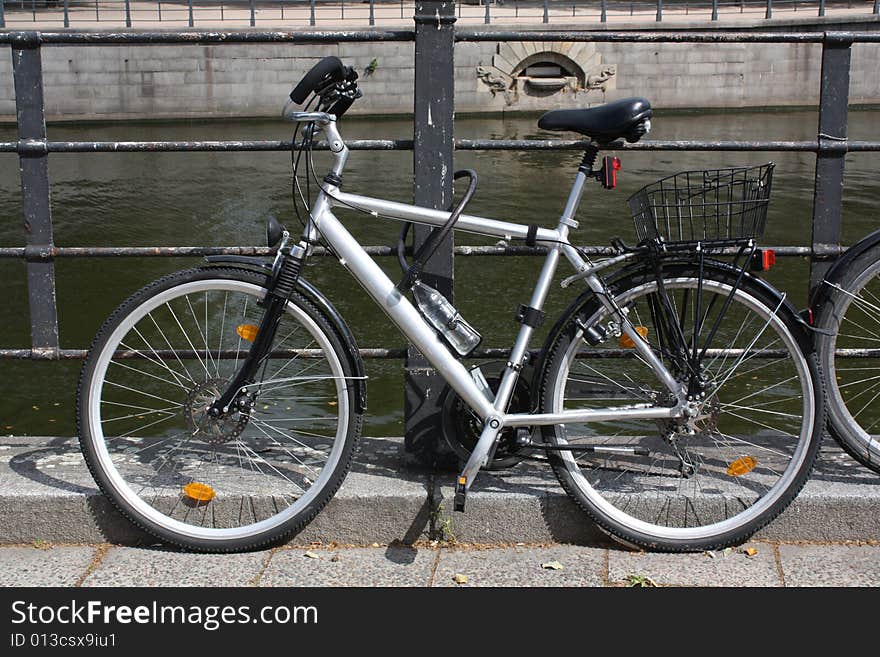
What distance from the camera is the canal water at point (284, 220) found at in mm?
7777

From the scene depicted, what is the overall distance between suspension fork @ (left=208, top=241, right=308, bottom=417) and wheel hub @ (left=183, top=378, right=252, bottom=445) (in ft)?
0.06

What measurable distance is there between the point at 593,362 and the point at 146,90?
21.2 meters

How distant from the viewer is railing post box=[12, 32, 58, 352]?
12.9 ft

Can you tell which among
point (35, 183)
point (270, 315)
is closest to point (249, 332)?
point (270, 315)

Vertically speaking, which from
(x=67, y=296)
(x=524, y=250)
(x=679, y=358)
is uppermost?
(x=524, y=250)

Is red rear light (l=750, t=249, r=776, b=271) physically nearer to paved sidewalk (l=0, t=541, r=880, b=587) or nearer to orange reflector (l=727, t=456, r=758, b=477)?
orange reflector (l=727, t=456, r=758, b=477)

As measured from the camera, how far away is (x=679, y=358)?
3.65 meters

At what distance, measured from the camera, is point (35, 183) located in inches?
158

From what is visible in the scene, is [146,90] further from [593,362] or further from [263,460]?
[263,460]

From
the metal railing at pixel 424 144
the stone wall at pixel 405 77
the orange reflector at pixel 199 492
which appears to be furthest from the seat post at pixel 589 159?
the stone wall at pixel 405 77

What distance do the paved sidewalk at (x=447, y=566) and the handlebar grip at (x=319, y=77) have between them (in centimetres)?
133

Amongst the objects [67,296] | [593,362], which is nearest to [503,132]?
[67,296]

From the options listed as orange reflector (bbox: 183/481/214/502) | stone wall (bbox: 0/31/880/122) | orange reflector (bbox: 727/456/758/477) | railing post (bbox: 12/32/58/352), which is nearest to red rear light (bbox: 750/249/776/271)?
orange reflector (bbox: 727/456/758/477)

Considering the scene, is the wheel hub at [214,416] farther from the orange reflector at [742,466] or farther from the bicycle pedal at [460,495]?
the orange reflector at [742,466]
